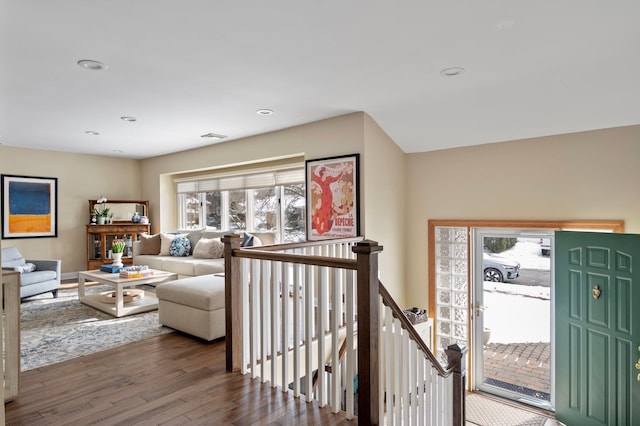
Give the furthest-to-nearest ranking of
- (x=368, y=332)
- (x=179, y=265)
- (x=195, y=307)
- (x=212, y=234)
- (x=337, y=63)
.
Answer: (x=212, y=234), (x=179, y=265), (x=195, y=307), (x=337, y=63), (x=368, y=332)

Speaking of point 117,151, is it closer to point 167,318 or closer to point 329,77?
point 167,318

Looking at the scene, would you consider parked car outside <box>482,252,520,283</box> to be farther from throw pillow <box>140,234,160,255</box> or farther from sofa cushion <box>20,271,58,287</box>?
sofa cushion <box>20,271,58,287</box>

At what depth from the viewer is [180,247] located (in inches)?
254

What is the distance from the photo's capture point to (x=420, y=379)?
8.23ft

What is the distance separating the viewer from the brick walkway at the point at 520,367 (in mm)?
4141

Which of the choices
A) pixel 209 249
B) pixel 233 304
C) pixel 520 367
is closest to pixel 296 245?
pixel 233 304

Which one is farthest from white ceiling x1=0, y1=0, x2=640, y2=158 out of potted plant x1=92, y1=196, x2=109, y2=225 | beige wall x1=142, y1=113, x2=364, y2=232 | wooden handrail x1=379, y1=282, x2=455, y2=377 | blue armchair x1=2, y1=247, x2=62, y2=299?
potted plant x1=92, y1=196, x2=109, y2=225

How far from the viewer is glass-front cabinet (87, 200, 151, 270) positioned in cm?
698

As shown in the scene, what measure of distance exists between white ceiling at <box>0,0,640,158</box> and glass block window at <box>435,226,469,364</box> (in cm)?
112

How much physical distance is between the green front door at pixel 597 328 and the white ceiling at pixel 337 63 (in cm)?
117

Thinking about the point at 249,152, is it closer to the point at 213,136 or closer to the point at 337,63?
the point at 213,136

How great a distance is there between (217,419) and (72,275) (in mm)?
6374

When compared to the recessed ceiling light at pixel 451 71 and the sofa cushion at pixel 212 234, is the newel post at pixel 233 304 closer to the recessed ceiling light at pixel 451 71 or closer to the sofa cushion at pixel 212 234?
the recessed ceiling light at pixel 451 71

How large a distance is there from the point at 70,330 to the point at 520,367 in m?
4.89
